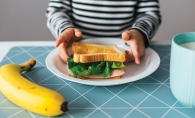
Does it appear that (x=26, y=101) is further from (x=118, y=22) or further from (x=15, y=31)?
(x=15, y=31)

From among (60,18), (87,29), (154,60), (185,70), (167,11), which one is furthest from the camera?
(167,11)

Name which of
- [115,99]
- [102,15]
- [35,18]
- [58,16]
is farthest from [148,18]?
[35,18]

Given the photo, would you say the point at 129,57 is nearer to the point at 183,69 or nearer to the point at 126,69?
the point at 126,69

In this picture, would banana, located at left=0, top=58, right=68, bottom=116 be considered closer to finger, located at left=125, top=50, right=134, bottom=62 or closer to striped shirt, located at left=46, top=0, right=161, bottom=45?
finger, located at left=125, top=50, right=134, bottom=62

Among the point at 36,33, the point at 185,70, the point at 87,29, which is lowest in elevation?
the point at 36,33

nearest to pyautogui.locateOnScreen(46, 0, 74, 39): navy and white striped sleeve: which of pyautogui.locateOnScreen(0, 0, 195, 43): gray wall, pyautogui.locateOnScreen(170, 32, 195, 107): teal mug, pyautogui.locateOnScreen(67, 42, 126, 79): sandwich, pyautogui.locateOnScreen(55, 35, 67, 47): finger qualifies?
pyautogui.locateOnScreen(55, 35, 67, 47): finger

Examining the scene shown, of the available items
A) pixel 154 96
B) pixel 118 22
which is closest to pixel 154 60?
pixel 154 96

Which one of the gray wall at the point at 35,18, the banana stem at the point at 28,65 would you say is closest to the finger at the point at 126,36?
the banana stem at the point at 28,65
